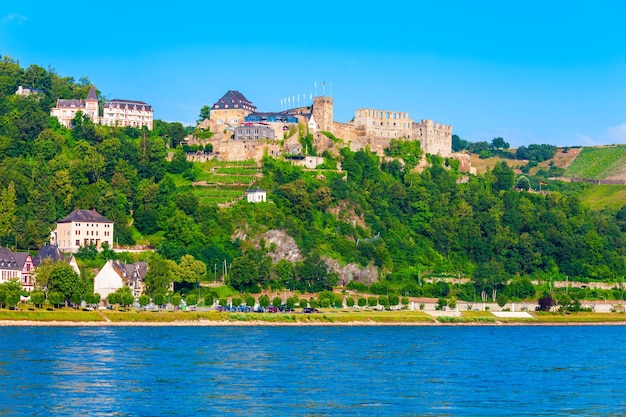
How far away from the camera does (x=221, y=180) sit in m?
132

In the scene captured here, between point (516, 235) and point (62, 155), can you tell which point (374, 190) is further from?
point (62, 155)

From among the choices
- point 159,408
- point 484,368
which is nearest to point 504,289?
point 484,368

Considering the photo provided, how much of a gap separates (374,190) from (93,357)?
7264cm

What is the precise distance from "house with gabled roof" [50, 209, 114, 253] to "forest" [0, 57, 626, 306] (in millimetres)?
1878

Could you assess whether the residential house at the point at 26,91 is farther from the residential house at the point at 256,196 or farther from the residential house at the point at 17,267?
the residential house at the point at 17,267

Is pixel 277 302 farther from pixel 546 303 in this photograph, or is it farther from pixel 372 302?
pixel 546 303

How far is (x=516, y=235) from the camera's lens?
141m

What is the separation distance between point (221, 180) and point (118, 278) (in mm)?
27856

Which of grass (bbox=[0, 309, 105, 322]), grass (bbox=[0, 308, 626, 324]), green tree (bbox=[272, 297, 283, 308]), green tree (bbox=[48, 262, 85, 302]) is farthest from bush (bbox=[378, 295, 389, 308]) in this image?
green tree (bbox=[48, 262, 85, 302])

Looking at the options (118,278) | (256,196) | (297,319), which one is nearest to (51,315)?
(118,278)

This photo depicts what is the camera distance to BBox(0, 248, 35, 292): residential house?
344 ft

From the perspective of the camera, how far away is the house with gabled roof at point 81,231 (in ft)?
379

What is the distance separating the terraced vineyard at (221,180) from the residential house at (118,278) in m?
18.1

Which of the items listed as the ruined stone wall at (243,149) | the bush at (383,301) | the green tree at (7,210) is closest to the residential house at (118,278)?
the green tree at (7,210)
